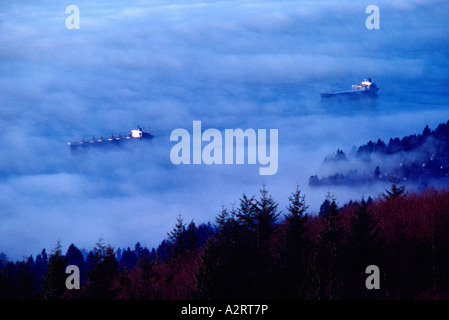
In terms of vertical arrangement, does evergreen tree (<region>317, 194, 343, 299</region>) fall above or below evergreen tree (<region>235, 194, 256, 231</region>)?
below

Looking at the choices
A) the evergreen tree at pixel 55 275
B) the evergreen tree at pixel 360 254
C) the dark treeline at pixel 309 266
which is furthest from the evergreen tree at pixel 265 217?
the evergreen tree at pixel 55 275

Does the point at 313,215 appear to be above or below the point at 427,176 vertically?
below

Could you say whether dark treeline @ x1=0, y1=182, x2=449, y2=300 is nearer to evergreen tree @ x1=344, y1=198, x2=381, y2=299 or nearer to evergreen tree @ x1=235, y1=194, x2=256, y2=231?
evergreen tree @ x1=344, y1=198, x2=381, y2=299

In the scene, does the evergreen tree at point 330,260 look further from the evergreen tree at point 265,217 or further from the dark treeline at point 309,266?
the evergreen tree at point 265,217

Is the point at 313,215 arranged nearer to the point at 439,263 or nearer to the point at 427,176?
the point at 439,263

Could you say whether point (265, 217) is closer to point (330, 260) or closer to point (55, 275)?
point (330, 260)

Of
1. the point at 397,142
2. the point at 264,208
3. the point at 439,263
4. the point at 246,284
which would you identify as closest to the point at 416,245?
the point at 439,263

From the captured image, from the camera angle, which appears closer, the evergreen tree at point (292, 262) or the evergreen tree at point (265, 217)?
the evergreen tree at point (292, 262)

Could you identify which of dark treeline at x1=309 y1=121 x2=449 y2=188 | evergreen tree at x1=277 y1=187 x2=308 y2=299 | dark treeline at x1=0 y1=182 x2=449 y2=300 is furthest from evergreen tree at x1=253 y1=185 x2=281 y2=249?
dark treeline at x1=309 y1=121 x2=449 y2=188
